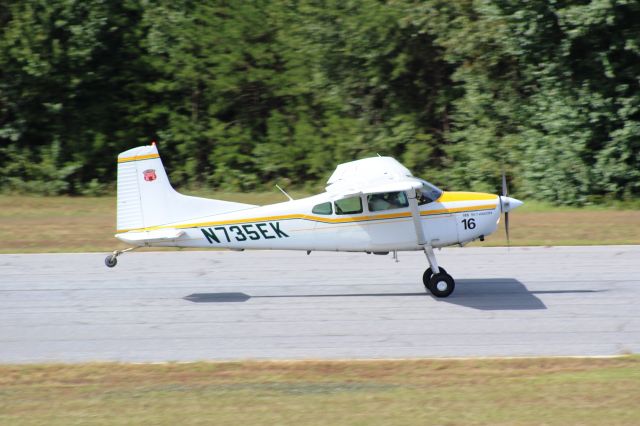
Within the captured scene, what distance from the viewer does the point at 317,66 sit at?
28.0m

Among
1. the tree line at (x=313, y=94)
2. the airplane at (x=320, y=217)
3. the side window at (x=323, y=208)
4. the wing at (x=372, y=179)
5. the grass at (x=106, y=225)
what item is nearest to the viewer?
the wing at (x=372, y=179)

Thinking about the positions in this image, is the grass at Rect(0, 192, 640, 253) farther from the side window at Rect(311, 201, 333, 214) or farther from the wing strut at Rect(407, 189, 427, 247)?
the side window at Rect(311, 201, 333, 214)

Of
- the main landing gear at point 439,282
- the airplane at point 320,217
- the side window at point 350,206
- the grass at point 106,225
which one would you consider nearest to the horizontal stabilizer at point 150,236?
the airplane at point 320,217

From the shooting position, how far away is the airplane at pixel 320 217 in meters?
13.9

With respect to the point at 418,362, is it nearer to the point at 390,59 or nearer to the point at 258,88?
the point at 390,59

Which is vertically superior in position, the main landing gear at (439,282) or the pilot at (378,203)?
the pilot at (378,203)

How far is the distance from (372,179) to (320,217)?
103cm

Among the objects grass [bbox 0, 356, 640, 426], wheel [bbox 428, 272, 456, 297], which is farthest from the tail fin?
wheel [bbox 428, 272, 456, 297]

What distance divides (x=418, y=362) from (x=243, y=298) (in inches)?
184

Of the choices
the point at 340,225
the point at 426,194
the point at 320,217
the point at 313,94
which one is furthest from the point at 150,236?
the point at 313,94

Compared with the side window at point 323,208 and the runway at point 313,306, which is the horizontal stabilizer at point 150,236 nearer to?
the runway at point 313,306

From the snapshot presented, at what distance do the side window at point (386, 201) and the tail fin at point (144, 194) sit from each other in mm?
2974

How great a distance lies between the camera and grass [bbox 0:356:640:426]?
8492 mm

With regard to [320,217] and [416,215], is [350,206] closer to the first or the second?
[320,217]
